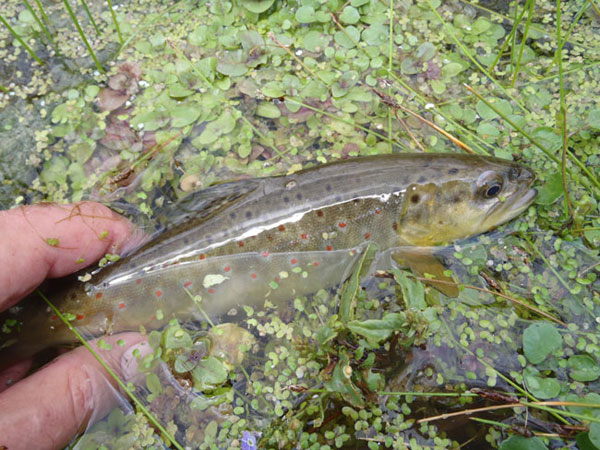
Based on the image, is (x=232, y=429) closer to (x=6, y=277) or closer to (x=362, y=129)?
(x=6, y=277)

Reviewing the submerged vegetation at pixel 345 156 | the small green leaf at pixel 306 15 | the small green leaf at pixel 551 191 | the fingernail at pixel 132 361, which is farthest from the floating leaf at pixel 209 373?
the small green leaf at pixel 306 15

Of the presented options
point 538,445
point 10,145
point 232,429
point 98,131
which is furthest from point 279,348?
point 10,145

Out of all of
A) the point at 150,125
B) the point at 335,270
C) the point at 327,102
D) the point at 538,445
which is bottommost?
the point at 538,445

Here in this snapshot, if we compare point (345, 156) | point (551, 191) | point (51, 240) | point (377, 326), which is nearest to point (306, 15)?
point (345, 156)

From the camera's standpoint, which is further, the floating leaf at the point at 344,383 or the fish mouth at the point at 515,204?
the fish mouth at the point at 515,204

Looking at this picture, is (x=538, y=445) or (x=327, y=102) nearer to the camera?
(x=538, y=445)

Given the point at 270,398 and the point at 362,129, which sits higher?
the point at 362,129

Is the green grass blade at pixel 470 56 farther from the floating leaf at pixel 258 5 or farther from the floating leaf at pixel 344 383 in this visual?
the floating leaf at pixel 344 383
